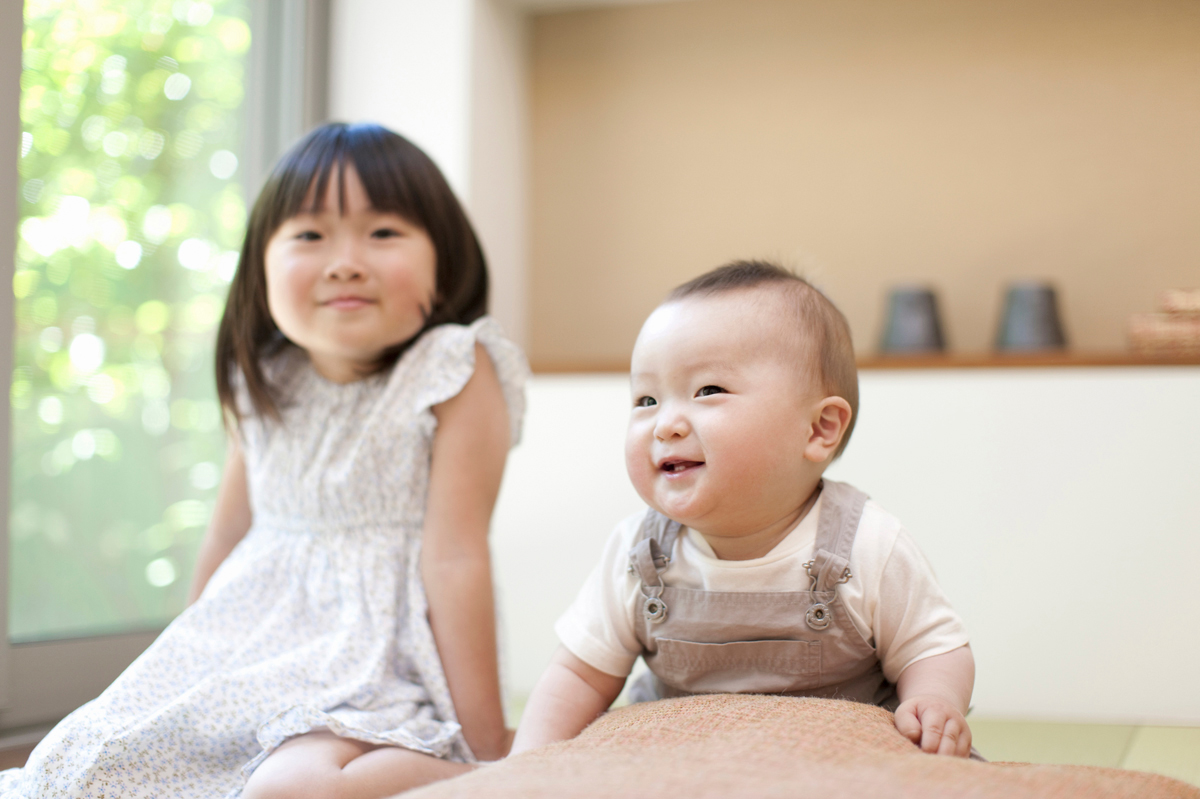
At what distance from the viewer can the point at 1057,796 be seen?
Result: 571 millimetres

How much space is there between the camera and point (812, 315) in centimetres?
80

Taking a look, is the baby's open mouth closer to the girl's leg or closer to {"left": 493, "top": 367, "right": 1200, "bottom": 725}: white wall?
the girl's leg

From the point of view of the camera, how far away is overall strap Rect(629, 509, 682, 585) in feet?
2.74

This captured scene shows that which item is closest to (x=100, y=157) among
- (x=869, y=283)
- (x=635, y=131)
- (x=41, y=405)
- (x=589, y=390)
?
(x=41, y=405)

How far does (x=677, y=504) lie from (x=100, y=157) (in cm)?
111

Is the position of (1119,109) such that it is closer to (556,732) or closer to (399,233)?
(399,233)

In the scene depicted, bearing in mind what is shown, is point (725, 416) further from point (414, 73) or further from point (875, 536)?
point (414, 73)

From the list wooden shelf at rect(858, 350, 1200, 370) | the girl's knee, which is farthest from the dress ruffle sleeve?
wooden shelf at rect(858, 350, 1200, 370)

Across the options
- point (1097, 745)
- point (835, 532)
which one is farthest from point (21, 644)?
point (1097, 745)

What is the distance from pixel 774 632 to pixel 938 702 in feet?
0.43

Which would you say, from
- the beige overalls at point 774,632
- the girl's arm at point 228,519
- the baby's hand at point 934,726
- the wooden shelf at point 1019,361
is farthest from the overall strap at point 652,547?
the wooden shelf at point 1019,361

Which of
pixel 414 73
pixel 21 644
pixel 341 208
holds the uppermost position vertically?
pixel 414 73

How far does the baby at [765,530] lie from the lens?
2.50 ft

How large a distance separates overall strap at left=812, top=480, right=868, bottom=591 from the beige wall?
0.92 m
